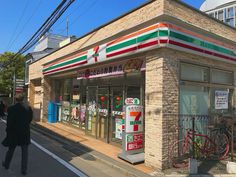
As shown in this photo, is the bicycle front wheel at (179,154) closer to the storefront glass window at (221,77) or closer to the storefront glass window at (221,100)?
the storefront glass window at (221,100)

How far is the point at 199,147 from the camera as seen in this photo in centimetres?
779

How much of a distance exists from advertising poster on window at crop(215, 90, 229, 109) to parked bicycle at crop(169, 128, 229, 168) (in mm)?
1286

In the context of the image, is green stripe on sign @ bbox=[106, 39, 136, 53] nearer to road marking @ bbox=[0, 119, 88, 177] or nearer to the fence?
the fence

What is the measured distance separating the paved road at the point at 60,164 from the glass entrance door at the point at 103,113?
1.59m

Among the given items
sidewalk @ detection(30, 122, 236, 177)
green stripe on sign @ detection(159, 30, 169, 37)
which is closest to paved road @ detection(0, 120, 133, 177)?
sidewalk @ detection(30, 122, 236, 177)

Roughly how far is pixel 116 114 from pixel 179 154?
10.6 feet

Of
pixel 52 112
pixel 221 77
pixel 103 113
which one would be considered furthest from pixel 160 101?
pixel 52 112

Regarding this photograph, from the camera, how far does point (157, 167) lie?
678 cm

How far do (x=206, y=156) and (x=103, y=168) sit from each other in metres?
3.24

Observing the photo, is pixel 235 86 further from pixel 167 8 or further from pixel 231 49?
pixel 167 8

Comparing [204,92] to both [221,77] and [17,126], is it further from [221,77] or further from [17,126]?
[17,126]

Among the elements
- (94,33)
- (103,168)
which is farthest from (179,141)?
(94,33)

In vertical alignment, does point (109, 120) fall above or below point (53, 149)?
above

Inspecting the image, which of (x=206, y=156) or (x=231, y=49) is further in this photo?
(x=231, y=49)
